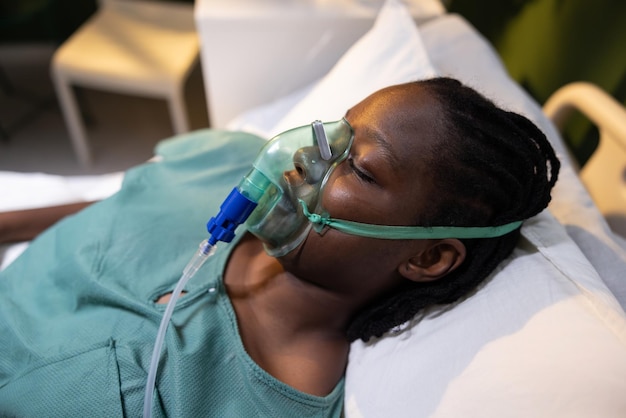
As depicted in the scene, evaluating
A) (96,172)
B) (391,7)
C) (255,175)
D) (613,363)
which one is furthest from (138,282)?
(96,172)

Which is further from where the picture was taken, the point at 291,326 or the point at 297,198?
the point at 291,326

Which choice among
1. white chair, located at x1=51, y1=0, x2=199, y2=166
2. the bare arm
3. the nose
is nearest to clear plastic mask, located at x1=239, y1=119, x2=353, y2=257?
the nose

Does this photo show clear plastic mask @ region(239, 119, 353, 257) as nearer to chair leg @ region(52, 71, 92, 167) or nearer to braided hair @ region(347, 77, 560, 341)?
braided hair @ region(347, 77, 560, 341)

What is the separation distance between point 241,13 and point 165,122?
1.31 m

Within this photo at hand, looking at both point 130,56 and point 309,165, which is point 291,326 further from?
point 130,56

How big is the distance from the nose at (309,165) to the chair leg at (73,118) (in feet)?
5.35

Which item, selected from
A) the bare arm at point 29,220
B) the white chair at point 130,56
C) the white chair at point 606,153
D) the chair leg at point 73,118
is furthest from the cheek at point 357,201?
the chair leg at point 73,118

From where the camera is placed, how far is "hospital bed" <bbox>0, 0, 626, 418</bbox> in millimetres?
733

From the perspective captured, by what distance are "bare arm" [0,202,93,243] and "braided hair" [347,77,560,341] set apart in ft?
2.91

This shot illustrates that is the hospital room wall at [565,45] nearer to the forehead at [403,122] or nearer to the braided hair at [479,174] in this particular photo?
the braided hair at [479,174]

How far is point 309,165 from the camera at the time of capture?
2.74ft

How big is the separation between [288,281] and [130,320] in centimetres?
30

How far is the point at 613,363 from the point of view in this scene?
706mm

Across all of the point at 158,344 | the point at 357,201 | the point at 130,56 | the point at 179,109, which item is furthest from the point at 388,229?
the point at 130,56
